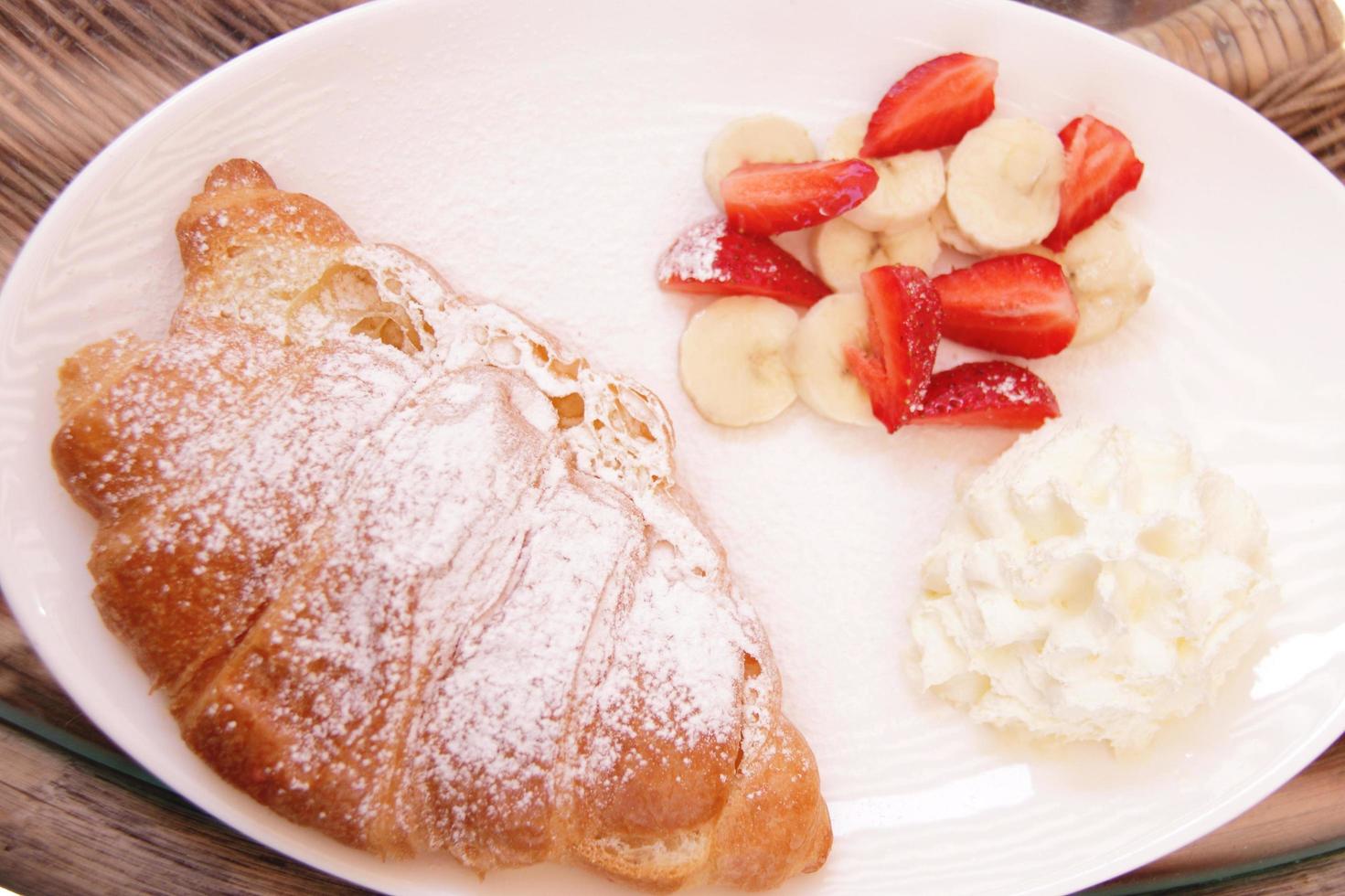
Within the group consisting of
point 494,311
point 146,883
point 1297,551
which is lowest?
point 146,883

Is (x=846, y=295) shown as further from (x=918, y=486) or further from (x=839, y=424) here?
(x=918, y=486)

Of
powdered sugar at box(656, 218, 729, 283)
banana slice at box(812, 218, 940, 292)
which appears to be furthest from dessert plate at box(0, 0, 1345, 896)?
banana slice at box(812, 218, 940, 292)

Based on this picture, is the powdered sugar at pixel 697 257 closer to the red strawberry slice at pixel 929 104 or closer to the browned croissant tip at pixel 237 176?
the red strawberry slice at pixel 929 104

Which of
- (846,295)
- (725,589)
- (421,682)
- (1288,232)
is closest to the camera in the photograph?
(421,682)

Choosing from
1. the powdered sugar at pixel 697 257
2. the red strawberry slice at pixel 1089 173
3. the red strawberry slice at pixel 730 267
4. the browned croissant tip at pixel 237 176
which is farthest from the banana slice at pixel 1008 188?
the browned croissant tip at pixel 237 176

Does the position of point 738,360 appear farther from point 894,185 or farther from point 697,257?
point 894,185

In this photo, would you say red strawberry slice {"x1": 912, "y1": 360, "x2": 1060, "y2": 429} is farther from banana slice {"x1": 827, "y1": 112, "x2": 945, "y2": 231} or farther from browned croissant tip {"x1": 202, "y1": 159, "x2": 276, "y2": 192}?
browned croissant tip {"x1": 202, "y1": 159, "x2": 276, "y2": 192}

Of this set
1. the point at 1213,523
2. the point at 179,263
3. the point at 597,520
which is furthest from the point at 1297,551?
the point at 179,263
